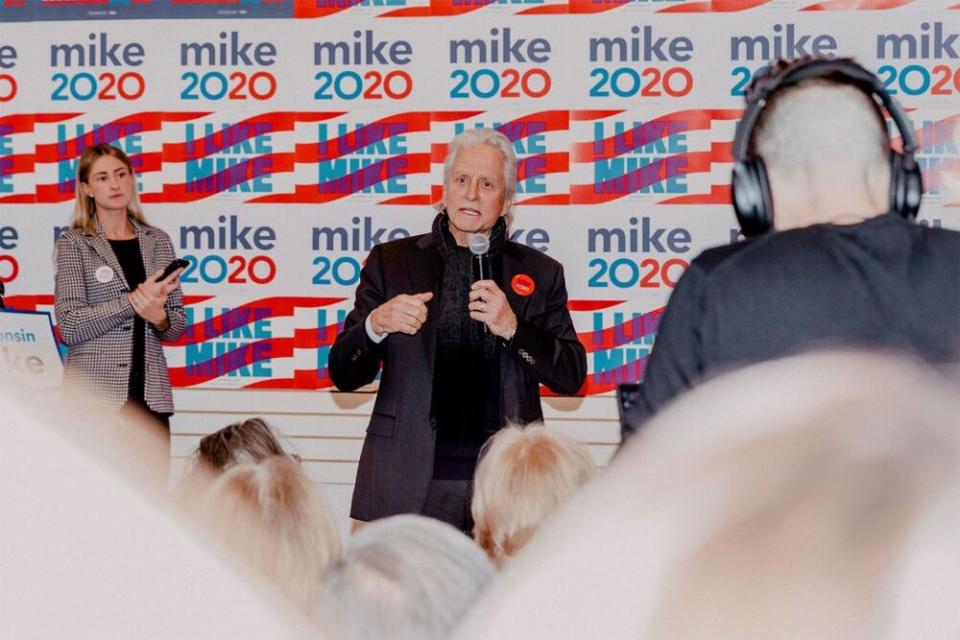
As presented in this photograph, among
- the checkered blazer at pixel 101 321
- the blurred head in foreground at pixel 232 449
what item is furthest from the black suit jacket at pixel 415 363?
the checkered blazer at pixel 101 321

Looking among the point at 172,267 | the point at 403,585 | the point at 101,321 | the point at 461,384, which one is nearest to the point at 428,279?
the point at 461,384

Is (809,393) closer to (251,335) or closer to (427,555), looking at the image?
(427,555)

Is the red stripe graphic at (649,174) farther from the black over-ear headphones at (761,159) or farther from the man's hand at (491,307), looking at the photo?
the black over-ear headphones at (761,159)

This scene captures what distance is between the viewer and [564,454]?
193 cm

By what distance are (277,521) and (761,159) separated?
0.92 meters

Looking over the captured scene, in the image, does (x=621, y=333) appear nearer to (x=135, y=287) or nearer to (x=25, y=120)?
(x=135, y=287)

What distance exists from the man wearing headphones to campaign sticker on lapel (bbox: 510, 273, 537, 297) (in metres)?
1.75

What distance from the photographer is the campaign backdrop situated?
477 cm

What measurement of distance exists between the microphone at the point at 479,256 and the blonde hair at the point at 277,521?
1.39m

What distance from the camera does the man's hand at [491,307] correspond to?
10.0 feet

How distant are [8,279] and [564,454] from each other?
13.0ft

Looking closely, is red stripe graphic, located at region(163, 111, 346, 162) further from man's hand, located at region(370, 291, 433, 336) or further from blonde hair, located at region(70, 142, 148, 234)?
man's hand, located at region(370, 291, 433, 336)

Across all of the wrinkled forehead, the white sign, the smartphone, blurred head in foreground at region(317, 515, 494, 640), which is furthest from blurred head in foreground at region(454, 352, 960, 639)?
the white sign

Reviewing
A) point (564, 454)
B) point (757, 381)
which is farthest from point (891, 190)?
point (757, 381)
